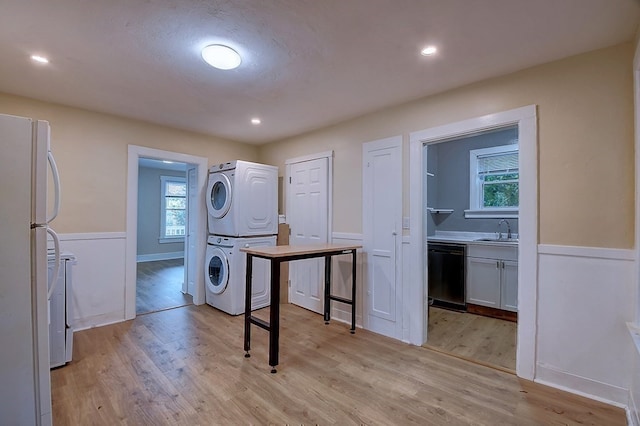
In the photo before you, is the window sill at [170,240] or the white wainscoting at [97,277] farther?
the window sill at [170,240]

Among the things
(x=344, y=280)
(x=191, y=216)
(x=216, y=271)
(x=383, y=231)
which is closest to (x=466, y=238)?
(x=383, y=231)

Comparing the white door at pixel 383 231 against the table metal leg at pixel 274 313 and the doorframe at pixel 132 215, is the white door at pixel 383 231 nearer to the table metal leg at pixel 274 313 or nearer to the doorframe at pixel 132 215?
the table metal leg at pixel 274 313

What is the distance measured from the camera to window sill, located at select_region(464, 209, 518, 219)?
4098mm

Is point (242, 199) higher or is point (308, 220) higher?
point (242, 199)

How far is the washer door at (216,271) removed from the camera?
3.72m

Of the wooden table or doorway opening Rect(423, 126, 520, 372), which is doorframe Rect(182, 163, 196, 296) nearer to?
the wooden table

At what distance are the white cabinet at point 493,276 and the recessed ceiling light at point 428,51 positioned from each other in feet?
8.37

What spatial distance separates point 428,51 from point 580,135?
122cm

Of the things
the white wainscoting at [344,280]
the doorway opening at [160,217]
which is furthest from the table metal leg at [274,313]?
the doorway opening at [160,217]

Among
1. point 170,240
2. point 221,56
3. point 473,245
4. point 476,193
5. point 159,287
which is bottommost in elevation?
point 159,287

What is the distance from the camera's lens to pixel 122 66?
227 cm

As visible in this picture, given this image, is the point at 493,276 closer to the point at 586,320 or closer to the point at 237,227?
the point at 586,320

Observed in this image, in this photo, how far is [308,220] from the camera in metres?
3.94

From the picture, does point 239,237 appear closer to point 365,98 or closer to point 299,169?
point 299,169
